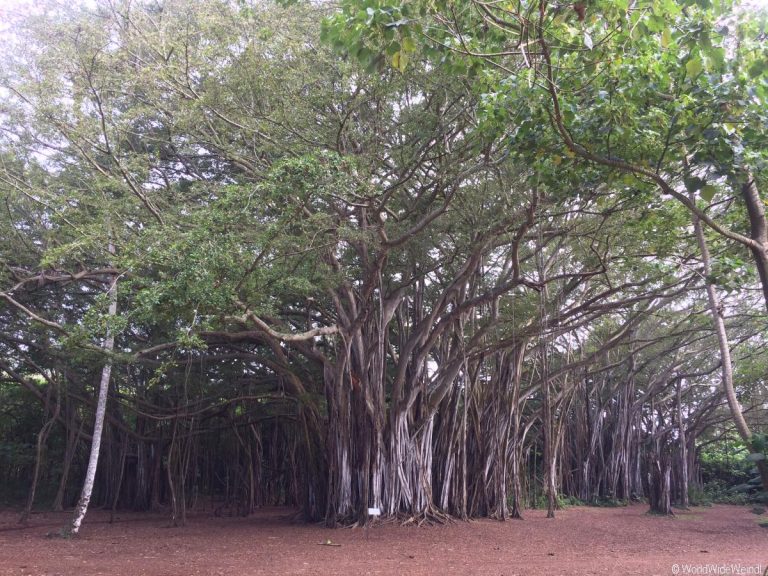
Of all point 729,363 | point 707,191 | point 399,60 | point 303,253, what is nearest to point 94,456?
point 303,253

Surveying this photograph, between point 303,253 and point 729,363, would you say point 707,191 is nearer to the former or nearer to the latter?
point 729,363

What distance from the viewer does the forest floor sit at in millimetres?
6586

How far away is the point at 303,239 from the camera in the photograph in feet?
25.5

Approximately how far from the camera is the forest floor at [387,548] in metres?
6.59

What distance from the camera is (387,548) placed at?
8070 mm

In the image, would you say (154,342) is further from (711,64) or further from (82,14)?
(711,64)

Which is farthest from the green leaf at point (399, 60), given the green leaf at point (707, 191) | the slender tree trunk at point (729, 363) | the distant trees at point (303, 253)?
the slender tree trunk at point (729, 363)

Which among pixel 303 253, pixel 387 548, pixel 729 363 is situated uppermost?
pixel 303 253

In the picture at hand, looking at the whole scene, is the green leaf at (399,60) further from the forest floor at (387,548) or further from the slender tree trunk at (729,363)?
the forest floor at (387,548)

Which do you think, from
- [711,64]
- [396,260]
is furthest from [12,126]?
[711,64]

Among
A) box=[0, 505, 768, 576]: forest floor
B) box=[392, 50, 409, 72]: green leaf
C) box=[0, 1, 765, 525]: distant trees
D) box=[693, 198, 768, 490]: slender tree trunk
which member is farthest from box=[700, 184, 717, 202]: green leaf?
box=[0, 505, 768, 576]: forest floor

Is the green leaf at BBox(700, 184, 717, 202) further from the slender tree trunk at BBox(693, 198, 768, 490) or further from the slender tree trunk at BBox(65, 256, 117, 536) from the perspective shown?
the slender tree trunk at BBox(65, 256, 117, 536)

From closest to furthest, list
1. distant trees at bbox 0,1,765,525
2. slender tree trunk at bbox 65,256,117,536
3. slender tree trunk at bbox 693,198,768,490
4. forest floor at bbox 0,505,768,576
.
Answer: slender tree trunk at bbox 693,198,768,490, forest floor at bbox 0,505,768,576, distant trees at bbox 0,1,765,525, slender tree trunk at bbox 65,256,117,536

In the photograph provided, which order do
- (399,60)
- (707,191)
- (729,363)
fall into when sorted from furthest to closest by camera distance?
(729,363), (399,60), (707,191)
